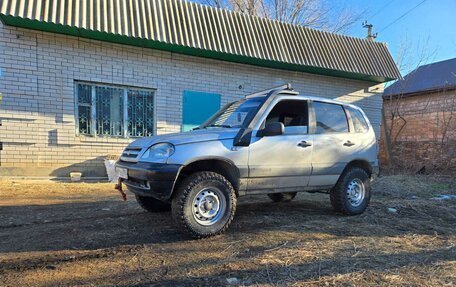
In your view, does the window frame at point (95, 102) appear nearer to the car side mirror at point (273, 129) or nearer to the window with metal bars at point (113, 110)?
the window with metal bars at point (113, 110)

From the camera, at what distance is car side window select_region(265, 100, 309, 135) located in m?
4.99

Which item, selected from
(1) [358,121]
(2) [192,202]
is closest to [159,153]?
(2) [192,202]

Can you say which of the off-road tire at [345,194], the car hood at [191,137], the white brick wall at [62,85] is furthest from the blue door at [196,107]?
the car hood at [191,137]

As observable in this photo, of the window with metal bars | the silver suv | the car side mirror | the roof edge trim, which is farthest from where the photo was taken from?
the window with metal bars

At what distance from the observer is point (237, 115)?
16.2 feet

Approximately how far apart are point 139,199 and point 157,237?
1.16 meters

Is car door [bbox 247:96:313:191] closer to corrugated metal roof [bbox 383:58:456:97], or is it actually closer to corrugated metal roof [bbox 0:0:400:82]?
corrugated metal roof [bbox 0:0:400:82]

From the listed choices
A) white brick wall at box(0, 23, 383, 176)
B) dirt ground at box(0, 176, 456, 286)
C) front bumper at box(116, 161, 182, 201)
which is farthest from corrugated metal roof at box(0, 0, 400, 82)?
front bumper at box(116, 161, 182, 201)

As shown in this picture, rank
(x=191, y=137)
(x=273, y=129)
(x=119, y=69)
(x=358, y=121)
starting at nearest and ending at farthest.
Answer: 1. (x=191, y=137)
2. (x=273, y=129)
3. (x=358, y=121)
4. (x=119, y=69)

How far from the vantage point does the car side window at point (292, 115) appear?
499 centimetres

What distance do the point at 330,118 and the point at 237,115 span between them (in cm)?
158

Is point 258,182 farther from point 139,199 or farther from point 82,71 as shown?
point 82,71

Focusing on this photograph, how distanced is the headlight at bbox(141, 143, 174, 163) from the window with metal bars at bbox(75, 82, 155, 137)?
569cm

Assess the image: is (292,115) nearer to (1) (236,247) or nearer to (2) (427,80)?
(1) (236,247)
